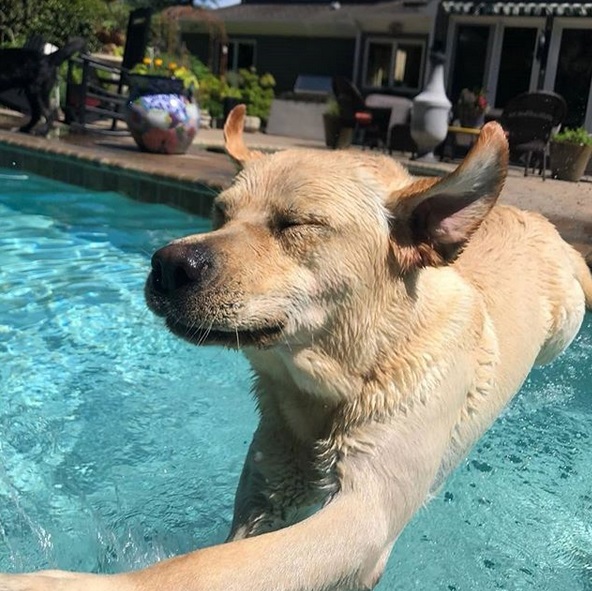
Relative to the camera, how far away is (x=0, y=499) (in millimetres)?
3393

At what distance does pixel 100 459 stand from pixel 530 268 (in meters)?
2.30

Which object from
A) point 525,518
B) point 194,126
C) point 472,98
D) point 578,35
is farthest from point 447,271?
point 578,35

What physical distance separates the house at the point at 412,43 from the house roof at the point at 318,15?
1.6 inches

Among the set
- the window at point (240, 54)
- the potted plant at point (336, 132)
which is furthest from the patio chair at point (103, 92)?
the window at point (240, 54)

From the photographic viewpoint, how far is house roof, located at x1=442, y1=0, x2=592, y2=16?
19.2 metres

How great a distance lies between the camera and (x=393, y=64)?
24.6 m

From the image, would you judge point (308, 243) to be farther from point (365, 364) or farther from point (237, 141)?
point (237, 141)

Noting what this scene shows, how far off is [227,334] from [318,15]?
85.4 feet

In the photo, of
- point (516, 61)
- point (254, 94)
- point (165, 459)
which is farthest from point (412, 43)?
point (165, 459)

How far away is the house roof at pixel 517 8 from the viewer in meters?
19.2

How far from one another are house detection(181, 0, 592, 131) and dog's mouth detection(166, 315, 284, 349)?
14769 mm

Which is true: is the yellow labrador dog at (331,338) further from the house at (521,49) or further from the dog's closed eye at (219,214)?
the house at (521,49)

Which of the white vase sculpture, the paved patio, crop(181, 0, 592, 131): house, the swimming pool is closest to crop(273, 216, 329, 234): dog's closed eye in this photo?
the swimming pool

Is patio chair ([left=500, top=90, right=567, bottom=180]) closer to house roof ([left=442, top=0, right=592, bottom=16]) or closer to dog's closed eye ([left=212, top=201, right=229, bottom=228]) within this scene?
house roof ([left=442, top=0, right=592, bottom=16])
